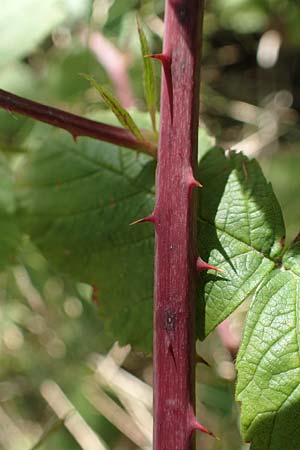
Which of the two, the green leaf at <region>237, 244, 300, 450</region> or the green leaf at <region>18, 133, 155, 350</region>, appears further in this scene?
the green leaf at <region>18, 133, 155, 350</region>

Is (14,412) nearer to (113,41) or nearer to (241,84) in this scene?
(113,41)

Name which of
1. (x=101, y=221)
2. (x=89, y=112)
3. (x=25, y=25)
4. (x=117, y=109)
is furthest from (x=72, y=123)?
(x=25, y=25)

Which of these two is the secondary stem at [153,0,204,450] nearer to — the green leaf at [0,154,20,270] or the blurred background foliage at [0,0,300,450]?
the green leaf at [0,154,20,270]

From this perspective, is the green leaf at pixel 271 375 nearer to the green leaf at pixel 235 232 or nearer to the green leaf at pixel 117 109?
the green leaf at pixel 235 232

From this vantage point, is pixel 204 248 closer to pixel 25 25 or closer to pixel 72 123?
pixel 72 123

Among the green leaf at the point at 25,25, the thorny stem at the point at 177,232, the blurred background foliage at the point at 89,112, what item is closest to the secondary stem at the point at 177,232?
the thorny stem at the point at 177,232

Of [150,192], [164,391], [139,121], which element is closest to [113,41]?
[139,121]

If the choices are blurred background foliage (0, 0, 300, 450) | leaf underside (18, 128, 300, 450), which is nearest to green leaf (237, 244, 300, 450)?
leaf underside (18, 128, 300, 450)
